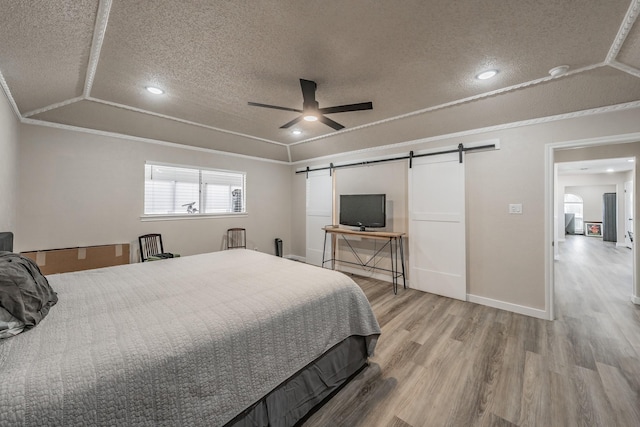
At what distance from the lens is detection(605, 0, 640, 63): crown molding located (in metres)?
1.45

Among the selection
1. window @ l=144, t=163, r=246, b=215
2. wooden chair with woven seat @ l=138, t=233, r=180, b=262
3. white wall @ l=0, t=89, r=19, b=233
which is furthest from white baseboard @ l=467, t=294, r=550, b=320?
white wall @ l=0, t=89, r=19, b=233

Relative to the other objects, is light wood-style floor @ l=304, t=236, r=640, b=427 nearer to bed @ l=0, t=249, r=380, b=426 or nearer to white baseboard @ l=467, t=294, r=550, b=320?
white baseboard @ l=467, t=294, r=550, b=320

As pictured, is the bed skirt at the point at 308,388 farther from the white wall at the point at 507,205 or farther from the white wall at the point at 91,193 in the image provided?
the white wall at the point at 91,193

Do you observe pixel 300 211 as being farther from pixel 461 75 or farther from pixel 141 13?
pixel 141 13

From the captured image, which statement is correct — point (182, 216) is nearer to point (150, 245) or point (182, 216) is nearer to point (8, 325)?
point (150, 245)

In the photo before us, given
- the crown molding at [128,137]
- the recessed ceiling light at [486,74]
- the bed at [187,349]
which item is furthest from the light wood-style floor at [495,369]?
the crown molding at [128,137]

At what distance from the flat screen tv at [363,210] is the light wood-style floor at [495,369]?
135cm

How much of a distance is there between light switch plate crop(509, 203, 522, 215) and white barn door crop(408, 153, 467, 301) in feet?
1.75

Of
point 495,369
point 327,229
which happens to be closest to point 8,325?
point 495,369

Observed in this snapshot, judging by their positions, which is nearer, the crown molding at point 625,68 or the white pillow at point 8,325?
the white pillow at point 8,325

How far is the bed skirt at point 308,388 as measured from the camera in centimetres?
137

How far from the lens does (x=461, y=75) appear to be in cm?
231

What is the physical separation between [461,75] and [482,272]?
98.8 inches

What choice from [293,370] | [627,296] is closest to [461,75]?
[293,370]
